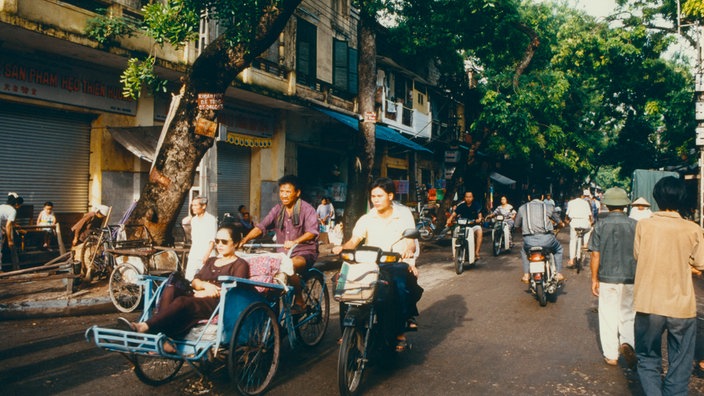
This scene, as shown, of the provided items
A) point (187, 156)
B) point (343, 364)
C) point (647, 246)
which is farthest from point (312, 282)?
point (187, 156)

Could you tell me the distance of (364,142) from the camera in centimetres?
1430


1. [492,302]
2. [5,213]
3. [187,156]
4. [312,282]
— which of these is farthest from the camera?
[5,213]

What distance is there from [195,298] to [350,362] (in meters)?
1.29

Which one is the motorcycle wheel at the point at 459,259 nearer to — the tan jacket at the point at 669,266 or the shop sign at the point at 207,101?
the shop sign at the point at 207,101

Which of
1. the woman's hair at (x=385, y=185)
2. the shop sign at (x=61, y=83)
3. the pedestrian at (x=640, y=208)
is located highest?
the shop sign at (x=61, y=83)

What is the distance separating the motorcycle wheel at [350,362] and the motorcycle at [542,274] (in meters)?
4.25

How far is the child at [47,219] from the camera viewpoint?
10.1 m

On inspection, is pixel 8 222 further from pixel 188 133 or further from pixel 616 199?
pixel 616 199

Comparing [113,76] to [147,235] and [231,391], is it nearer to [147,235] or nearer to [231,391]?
[147,235]

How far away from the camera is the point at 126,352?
12.2 feet

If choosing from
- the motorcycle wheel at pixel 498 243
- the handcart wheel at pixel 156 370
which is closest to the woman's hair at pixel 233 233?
the handcart wheel at pixel 156 370

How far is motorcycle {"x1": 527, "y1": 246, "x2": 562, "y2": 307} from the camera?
753 centimetres

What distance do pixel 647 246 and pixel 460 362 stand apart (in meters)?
1.99

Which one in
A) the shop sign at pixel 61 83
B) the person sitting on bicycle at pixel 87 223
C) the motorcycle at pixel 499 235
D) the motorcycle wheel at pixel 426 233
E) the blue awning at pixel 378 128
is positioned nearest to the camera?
the shop sign at pixel 61 83
